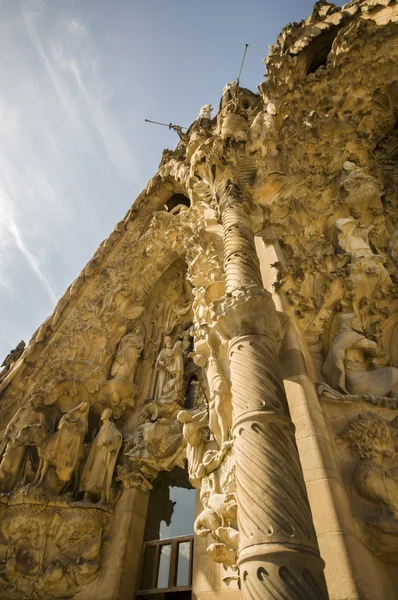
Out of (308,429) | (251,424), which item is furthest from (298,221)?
(251,424)

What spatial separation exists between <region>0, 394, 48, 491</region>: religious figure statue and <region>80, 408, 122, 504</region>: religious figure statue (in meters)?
1.02

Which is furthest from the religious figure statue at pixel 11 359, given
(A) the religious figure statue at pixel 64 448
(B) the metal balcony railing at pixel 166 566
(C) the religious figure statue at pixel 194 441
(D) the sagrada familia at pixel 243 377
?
(C) the religious figure statue at pixel 194 441

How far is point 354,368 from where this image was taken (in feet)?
13.2

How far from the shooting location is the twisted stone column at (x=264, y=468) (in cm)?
196

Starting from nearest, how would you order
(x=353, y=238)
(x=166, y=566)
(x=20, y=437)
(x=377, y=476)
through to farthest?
(x=377, y=476)
(x=353, y=238)
(x=166, y=566)
(x=20, y=437)

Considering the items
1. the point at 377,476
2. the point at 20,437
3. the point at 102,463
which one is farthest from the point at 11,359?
the point at 377,476

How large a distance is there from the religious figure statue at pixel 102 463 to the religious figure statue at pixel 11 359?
400cm

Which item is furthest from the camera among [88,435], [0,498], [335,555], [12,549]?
[88,435]

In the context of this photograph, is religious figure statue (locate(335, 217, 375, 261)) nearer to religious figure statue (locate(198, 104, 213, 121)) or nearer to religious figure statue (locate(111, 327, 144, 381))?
religious figure statue (locate(111, 327, 144, 381))

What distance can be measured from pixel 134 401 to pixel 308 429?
5.18 m

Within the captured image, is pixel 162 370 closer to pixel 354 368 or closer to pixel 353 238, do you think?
pixel 353 238

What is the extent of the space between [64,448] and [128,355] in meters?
2.28

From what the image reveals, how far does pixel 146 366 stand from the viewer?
845 centimetres

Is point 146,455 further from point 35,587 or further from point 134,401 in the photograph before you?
point 35,587
